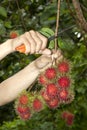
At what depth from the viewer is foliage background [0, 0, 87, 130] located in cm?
208

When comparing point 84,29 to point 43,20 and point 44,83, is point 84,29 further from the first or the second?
point 43,20

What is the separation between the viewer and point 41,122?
298 cm

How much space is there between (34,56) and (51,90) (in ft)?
3.39

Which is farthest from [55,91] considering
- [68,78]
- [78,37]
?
[78,37]

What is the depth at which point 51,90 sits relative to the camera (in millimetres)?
1271

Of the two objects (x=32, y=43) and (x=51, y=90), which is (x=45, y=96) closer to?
(x=51, y=90)

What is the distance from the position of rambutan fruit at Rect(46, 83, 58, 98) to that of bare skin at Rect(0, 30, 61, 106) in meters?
0.09

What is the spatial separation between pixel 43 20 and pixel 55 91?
906mm

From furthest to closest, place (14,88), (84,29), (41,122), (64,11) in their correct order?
(41,122) < (64,11) < (14,88) < (84,29)

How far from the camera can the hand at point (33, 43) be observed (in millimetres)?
1351

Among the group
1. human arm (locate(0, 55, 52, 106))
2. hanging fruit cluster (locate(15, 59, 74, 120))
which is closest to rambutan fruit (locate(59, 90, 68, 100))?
hanging fruit cluster (locate(15, 59, 74, 120))

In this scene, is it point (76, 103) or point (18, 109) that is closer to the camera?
point (18, 109)

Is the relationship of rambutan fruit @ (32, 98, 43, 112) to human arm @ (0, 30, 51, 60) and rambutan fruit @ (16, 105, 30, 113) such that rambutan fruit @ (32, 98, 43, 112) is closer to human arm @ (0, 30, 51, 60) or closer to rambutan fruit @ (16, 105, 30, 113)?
rambutan fruit @ (16, 105, 30, 113)

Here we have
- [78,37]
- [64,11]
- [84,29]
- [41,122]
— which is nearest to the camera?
[84,29]
